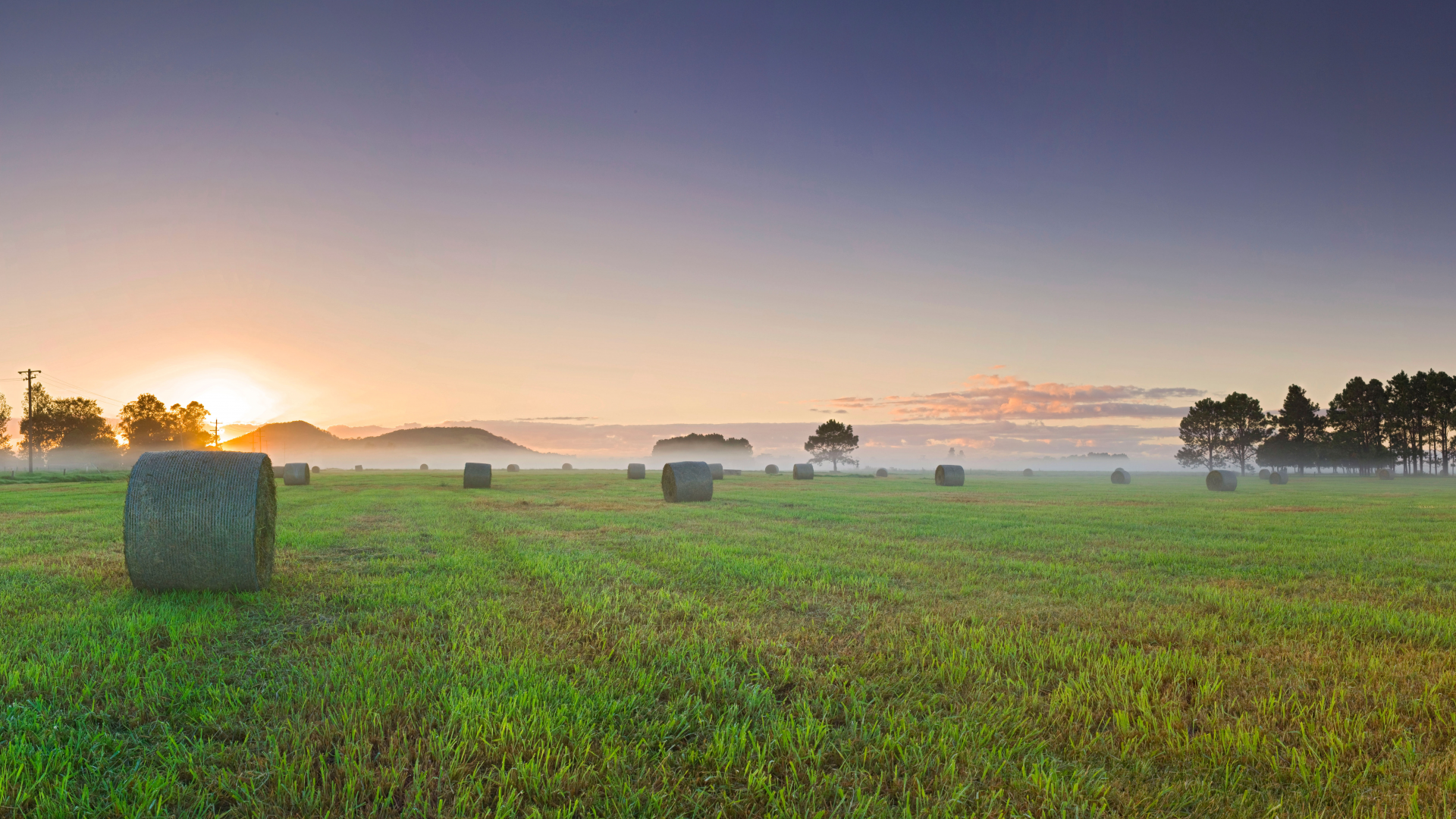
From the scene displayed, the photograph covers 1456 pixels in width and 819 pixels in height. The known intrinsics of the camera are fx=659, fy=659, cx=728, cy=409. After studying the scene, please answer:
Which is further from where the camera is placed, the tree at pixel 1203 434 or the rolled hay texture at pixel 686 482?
the tree at pixel 1203 434

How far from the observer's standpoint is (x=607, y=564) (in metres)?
10.6

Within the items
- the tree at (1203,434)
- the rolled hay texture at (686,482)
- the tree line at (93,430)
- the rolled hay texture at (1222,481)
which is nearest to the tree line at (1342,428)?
the tree at (1203,434)

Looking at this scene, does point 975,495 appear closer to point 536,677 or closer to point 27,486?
point 536,677

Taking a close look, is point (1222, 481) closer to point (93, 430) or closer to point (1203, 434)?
point (1203, 434)

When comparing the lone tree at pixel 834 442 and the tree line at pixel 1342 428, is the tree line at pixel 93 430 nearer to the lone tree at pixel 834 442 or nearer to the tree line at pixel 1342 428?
the lone tree at pixel 834 442

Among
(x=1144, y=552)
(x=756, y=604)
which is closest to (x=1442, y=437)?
(x=1144, y=552)

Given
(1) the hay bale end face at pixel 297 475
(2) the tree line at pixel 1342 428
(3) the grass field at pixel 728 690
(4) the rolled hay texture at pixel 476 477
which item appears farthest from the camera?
(2) the tree line at pixel 1342 428

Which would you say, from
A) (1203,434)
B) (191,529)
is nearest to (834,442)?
(1203,434)

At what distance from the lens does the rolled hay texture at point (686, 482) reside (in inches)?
1038

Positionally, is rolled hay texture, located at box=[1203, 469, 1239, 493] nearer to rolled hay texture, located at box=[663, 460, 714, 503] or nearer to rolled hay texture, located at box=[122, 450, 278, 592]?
rolled hay texture, located at box=[663, 460, 714, 503]

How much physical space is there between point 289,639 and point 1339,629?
1078 centimetres

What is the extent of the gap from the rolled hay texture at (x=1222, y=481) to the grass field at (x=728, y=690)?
40.4m

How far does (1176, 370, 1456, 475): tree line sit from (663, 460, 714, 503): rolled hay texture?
101866 millimetres

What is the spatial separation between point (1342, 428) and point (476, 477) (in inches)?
4453
